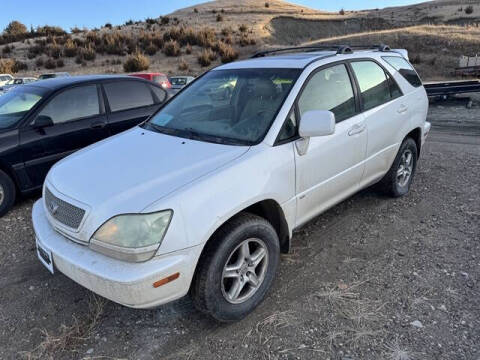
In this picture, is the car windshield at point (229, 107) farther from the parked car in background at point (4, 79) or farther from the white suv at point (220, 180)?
the parked car in background at point (4, 79)

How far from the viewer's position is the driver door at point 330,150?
3150 mm

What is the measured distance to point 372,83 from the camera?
13.2ft

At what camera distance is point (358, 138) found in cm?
366

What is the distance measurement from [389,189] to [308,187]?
1.88 metres

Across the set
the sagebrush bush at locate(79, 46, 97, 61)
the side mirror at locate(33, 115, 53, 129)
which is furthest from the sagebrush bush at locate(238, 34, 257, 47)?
the side mirror at locate(33, 115, 53, 129)

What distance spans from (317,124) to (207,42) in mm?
30054

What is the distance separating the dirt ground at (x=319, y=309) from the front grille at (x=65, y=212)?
803 mm

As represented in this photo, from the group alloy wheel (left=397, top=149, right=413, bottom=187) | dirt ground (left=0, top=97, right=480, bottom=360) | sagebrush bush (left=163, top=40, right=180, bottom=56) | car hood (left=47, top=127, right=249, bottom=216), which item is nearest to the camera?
car hood (left=47, top=127, right=249, bottom=216)

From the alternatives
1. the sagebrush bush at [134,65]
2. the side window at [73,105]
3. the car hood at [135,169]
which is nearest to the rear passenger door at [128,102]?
the side window at [73,105]

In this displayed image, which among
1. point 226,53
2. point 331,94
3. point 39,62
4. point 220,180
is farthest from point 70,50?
point 220,180

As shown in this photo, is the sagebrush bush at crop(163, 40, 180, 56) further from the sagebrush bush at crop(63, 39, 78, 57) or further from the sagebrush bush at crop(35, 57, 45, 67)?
the sagebrush bush at crop(35, 57, 45, 67)

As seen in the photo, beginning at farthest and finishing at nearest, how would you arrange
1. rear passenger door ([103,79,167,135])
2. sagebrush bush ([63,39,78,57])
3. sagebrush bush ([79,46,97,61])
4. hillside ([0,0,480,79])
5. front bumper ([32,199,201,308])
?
1. sagebrush bush ([63,39,78,57])
2. sagebrush bush ([79,46,97,61])
3. hillside ([0,0,480,79])
4. rear passenger door ([103,79,167,135])
5. front bumper ([32,199,201,308])

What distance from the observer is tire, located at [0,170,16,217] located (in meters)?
4.70

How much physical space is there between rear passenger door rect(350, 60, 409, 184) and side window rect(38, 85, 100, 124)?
3670mm
